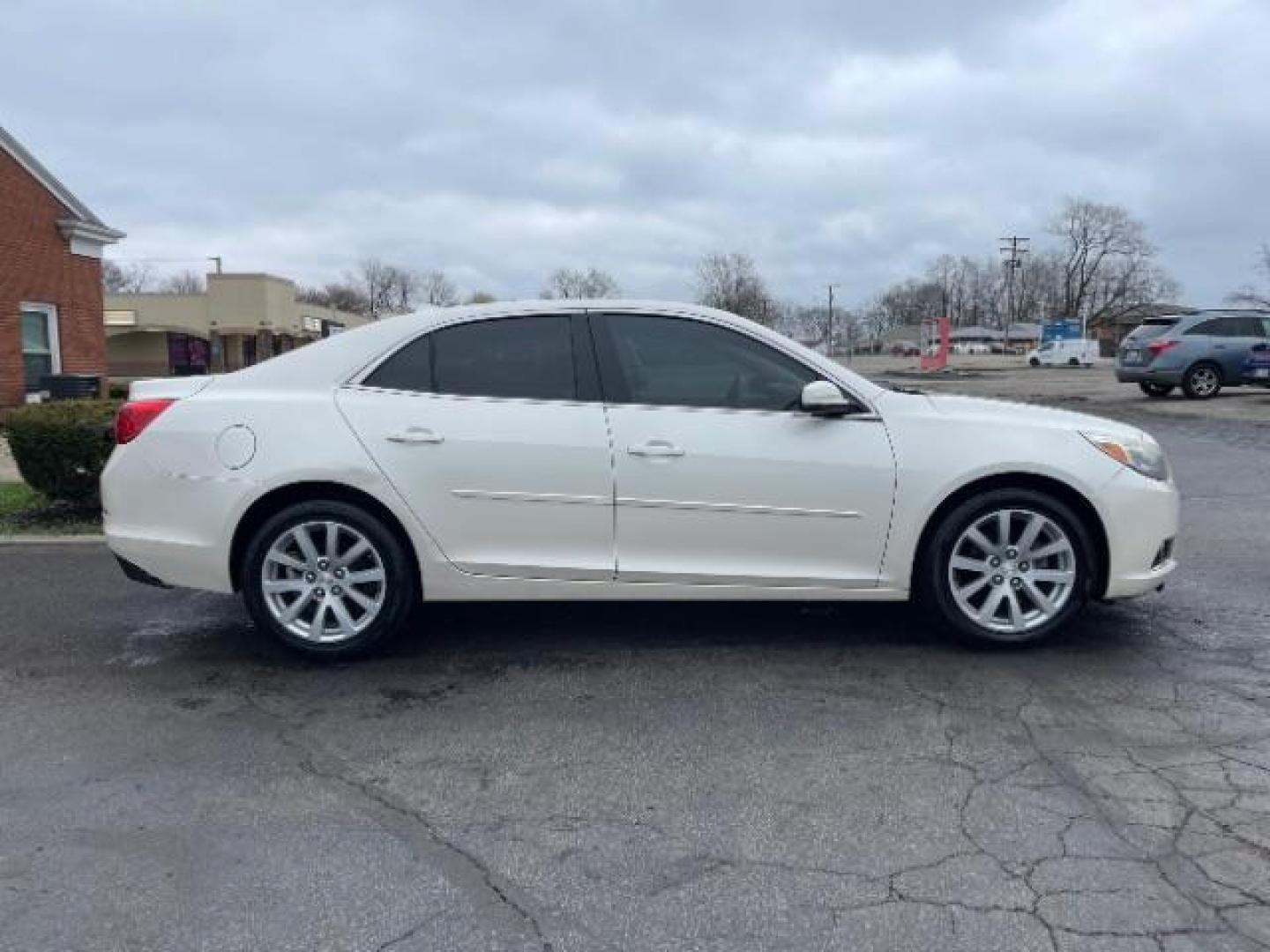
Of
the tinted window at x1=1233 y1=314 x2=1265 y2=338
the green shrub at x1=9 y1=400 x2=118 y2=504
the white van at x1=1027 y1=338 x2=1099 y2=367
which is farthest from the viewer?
the white van at x1=1027 y1=338 x2=1099 y2=367

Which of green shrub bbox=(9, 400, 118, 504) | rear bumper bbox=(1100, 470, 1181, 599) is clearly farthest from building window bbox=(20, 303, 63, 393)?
rear bumper bbox=(1100, 470, 1181, 599)

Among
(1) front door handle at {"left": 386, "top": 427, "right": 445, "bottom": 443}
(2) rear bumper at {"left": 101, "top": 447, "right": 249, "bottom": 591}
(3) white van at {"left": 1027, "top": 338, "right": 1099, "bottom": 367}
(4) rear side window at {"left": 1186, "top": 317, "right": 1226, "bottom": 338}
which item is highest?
(3) white van at {"left": 1027, "top": 338, "right": 1099, "bottom": 367}

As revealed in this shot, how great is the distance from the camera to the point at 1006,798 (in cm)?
323

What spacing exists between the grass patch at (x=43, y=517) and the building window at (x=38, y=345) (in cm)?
1043

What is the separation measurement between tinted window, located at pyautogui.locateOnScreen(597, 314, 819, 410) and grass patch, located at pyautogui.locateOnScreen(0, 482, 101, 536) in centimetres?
497

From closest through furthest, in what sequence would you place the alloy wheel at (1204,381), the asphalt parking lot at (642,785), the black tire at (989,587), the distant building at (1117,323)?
the asphalt parking lot at (642,785), the black tire at (989,587), the alloy wheel at (1204,381), the distant building at (1117,323)

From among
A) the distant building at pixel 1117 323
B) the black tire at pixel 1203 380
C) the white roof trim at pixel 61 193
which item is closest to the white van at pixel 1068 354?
the distant building at pixel 1117 323

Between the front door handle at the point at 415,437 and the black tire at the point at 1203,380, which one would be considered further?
the black tire at the point at 1203,380

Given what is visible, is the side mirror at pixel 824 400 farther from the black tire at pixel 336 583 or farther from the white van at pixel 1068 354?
the white van at pixel 1068 354

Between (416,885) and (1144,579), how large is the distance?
358 centimetres

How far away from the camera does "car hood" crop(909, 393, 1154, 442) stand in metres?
4.65

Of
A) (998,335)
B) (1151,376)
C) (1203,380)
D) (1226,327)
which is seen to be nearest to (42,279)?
(1151,376)

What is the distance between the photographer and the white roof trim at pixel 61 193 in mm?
16656

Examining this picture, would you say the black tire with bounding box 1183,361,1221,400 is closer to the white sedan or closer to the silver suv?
the silver suv
